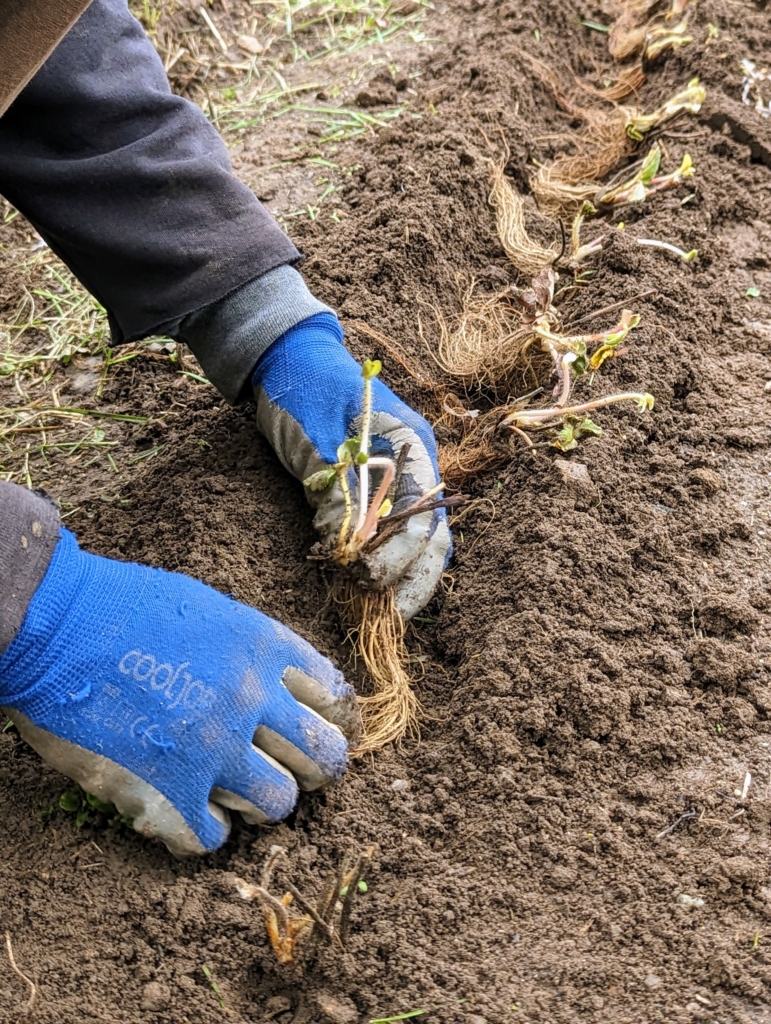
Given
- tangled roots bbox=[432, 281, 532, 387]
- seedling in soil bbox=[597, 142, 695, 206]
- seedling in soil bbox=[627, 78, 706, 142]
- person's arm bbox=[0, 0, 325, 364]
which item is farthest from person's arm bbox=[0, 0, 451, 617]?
seedling in soil bbox=[627, 78, 706, 142]

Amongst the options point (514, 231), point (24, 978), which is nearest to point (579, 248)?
point (514, 231)

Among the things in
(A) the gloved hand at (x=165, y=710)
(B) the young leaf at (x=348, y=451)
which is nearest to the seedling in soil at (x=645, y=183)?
(B) the young leaf at (x=348, y=451)

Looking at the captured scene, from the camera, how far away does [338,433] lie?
1.83 metres

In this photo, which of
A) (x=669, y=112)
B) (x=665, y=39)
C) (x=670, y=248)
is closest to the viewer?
(x=670, y=248)

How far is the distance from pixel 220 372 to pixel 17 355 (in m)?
0.84

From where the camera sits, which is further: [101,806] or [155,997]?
[101,806]

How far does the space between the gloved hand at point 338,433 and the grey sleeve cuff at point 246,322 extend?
0.03m

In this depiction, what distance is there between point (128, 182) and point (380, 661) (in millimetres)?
1031

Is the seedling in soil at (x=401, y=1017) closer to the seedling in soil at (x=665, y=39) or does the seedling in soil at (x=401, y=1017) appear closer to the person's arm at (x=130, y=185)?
the person's arm at (x=130, y=185)

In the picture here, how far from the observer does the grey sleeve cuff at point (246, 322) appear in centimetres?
188

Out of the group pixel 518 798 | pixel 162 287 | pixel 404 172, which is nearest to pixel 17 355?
pixel 162 287

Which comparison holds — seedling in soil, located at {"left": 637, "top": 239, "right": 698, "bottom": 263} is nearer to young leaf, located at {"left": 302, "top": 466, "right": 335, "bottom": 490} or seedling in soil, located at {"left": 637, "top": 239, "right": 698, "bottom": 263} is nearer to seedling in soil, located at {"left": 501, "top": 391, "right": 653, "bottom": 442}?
seedling in soil, located at {"left": 501, "top": 391, "right": 653, "bottom": 442}

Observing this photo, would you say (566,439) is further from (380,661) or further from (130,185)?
(130,185)

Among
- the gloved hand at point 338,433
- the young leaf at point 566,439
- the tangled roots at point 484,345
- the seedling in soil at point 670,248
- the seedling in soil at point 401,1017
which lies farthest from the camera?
the seedling in soil at point 670,248
